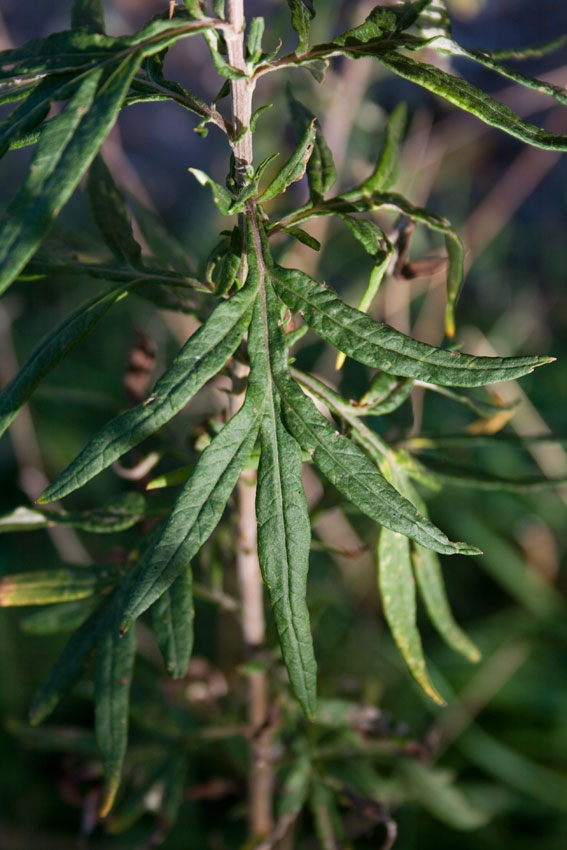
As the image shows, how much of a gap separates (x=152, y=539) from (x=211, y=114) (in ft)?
1.60

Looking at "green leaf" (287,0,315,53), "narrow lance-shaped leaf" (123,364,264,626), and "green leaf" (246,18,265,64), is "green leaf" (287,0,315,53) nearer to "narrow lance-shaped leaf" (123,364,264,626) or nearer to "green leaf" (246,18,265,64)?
"green leaf" (246,18,265,64)

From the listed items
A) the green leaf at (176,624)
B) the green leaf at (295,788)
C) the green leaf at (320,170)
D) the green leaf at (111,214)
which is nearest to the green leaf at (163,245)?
the green leaf at (111,214)

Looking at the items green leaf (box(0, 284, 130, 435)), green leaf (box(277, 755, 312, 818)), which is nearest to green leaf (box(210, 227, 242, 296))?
green leaf (box(0, 284, 130, 435))

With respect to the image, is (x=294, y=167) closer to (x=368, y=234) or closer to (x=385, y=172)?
(x=368, y=234)

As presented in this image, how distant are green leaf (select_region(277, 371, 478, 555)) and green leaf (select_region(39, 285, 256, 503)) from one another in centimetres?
7

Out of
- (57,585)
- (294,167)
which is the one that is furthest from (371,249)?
(57,585)

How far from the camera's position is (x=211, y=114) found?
72 centimetres

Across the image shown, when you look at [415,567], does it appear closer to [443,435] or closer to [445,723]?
[443,435]

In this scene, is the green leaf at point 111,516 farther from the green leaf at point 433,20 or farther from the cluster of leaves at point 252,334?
the green leaf at point 433,20

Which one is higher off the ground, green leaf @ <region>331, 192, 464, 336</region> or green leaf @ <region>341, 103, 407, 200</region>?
green leaf @ <region>341, 103, 407, 200</region>

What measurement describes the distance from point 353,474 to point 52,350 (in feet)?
1.11

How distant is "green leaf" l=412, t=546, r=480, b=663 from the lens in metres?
0.89

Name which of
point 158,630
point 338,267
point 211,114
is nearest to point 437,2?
point 211,114

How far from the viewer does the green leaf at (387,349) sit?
65 centimetres
